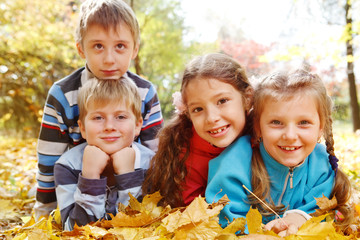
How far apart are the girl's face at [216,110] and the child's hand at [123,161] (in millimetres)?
478

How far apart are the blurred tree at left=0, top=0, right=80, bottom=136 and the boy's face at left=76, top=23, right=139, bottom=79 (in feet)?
13.5

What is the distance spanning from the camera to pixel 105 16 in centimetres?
206

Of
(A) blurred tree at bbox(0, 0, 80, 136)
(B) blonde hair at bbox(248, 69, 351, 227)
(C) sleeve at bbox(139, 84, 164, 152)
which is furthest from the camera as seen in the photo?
(A) blurred tree at bbox(0, 0, 80, 136)

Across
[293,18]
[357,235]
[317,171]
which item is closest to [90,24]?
[317,171]

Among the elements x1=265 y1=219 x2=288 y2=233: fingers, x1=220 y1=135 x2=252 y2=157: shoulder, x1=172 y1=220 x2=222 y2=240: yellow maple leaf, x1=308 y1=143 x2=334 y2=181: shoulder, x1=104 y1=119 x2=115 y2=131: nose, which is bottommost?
x1=265 y1=219 x2=288 y2=233: fingers

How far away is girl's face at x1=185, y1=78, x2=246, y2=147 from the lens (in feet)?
5.84

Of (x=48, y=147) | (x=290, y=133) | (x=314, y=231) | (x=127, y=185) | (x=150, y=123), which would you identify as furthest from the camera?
(x=150, y=123)

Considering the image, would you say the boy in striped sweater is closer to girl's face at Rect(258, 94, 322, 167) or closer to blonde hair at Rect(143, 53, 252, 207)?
blonde hair at Rect(143, 53, 252, 207)

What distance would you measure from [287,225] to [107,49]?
148 centimetres

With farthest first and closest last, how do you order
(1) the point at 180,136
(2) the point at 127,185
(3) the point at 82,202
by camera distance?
(1) the point at 180,136 → (2) the point at 127,185 → (3) the point at 82,202

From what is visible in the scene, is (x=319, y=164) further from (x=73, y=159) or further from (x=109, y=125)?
(x=73, y=159)

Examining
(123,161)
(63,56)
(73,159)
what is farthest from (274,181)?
(63,56)

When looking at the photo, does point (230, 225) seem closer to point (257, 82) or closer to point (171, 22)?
point (257, 82)

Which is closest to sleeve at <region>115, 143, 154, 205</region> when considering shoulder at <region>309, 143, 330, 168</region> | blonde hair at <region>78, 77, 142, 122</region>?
blonde hair at <region>78, 77, 142, 122</region>
